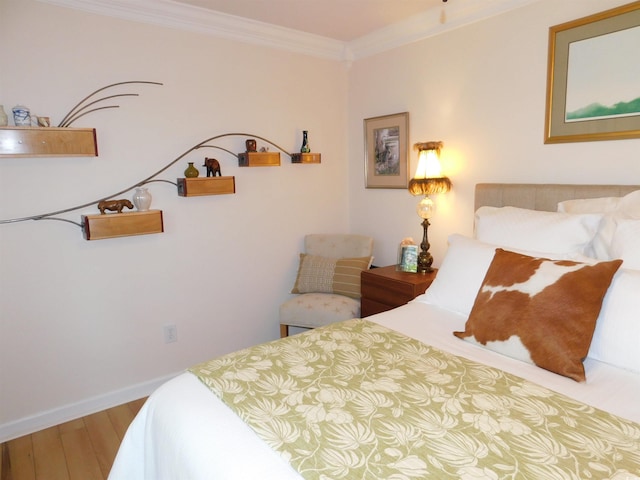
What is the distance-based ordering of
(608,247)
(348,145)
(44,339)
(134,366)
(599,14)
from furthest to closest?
(348,145)
(134,366)
(44,339)
(599,14)
(608,247)

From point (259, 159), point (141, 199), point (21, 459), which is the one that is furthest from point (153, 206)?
point (21, 459)

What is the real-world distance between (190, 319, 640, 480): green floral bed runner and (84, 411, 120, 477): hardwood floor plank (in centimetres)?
110

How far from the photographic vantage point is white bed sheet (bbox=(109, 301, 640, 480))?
3.29 feet

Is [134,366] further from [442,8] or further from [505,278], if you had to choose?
[442,8]

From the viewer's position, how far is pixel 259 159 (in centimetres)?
285

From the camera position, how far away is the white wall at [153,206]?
2205 millimetres

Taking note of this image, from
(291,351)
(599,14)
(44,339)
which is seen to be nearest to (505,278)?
(291,351)

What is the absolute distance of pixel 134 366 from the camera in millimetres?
2625

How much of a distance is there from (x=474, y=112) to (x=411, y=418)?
2080 millimetres

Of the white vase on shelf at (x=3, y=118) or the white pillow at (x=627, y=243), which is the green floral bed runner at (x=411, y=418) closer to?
the white pillow at (x=627, y=243)

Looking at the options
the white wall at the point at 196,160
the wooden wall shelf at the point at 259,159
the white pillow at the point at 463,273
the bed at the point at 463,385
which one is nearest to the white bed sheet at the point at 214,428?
the bed at the point at 463,385

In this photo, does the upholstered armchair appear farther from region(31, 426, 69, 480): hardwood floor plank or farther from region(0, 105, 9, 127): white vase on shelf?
region(0, 105, 9, 127): white vase on shelf

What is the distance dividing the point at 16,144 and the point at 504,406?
94.3 inches

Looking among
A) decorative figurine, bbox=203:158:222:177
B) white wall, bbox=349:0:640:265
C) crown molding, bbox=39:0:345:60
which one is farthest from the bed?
crown molding, bbox=39:0:345:60
